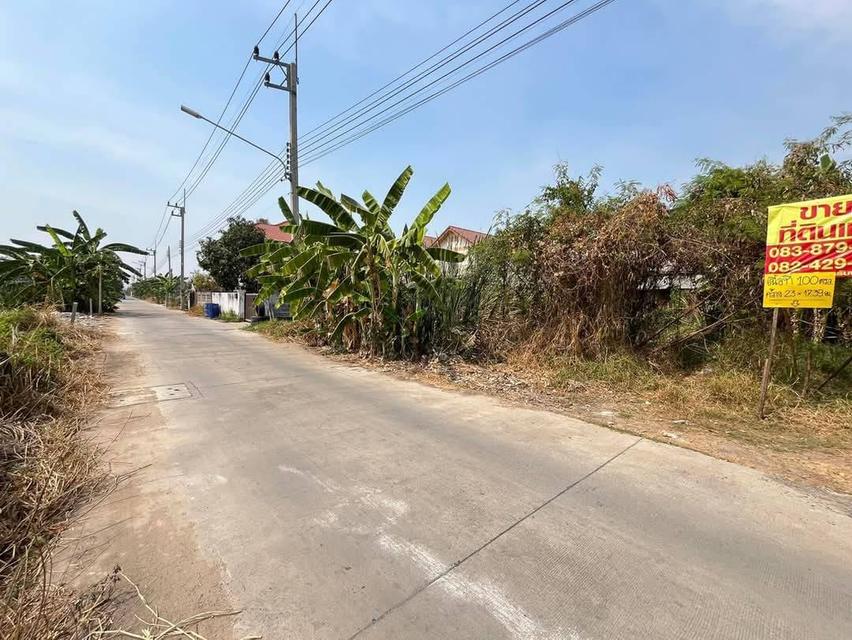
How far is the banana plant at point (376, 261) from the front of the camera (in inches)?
374

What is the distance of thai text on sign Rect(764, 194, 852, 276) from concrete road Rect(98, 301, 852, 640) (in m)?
2.81

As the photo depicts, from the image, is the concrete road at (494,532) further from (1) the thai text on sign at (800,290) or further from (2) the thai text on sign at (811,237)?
(2) the thai text on sign at (811,237)

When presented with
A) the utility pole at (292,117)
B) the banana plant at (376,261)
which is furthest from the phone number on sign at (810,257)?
the utility pole at (292,117)

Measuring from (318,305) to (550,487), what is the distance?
8.49 m

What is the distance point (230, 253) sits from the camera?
29.8m

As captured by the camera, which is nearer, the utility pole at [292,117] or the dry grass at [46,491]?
the dry grass at [46,491]

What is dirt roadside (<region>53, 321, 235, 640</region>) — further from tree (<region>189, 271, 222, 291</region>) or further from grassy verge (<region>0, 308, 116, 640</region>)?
tree (<region>189, 271, 222, 291</region>)

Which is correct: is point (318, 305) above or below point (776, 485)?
above

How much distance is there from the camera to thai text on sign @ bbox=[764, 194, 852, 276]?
467cm

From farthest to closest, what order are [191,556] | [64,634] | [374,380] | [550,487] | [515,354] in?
[515,354] < [374,380] < [550,487] < [191,556] < [64,634]

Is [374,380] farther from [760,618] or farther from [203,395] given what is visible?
[760,618]

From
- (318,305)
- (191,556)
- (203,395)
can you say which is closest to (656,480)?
(191,556)

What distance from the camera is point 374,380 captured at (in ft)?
25.7

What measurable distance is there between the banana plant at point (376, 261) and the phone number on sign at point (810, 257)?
5870 millimetres
